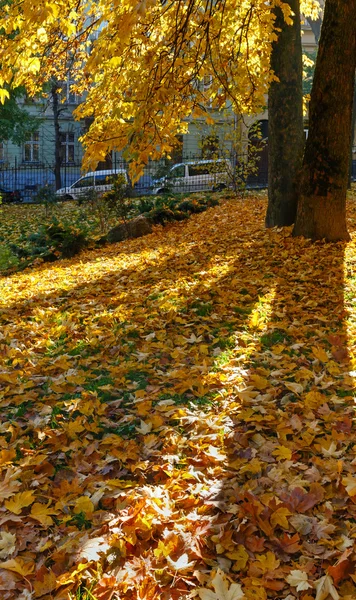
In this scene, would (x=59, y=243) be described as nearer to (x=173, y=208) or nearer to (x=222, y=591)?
(x=173, y=208)

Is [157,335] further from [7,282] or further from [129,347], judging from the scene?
[7,282]

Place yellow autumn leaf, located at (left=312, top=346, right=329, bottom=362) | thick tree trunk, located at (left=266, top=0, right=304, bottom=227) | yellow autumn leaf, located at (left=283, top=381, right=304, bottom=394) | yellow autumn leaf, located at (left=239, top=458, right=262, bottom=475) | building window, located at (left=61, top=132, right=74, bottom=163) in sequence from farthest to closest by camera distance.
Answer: building window, located at (left=61, top=132, right=74, bottom=163) → thick tree trunk, located at (left=266, top=0, right=304, bottom=227) → yellow autumn leaf, located at (left=312, top=346, right=329, bottom=362) → yellow autumn leaf, located at (left=283, top=381, right=304, bottom=394) → yellow autumn leaf, located at (left=239, top=458, right=262, bottom=475)

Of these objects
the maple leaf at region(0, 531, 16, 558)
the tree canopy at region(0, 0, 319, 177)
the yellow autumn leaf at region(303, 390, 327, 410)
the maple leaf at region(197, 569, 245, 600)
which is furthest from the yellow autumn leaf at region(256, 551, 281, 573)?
the tree canopy at region(0, 0, 319, 177)

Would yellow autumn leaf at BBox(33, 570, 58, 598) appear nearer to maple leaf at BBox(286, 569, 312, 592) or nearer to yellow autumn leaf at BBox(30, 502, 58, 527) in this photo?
yellow autumn leaf at BBox(30, 502, 58, 527)

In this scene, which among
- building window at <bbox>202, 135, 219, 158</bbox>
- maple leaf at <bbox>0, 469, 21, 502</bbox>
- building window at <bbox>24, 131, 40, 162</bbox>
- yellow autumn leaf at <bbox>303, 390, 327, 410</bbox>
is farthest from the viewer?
building window at <bbox>24, 131, 40, 162</bbox>

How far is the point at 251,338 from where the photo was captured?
4977 mm

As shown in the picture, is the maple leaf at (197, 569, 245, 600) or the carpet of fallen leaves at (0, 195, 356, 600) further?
the carpet of fallen leaves at (0, 195, 356, 600)

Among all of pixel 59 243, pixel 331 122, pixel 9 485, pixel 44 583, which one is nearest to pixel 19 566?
pixel 44 583

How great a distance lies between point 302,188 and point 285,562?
6409mm

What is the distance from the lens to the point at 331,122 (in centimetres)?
770

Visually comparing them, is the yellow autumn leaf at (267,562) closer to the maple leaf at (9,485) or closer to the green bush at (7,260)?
the maple leaf at (9,485)

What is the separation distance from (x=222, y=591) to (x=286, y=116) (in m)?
8.83

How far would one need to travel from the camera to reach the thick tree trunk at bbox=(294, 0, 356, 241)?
761 centimetres

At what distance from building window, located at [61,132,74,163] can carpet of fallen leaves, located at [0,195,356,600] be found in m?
31.7
